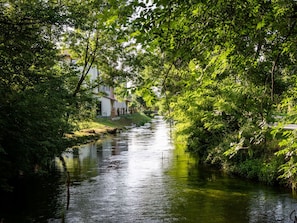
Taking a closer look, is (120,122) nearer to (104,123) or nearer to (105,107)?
(105,107)

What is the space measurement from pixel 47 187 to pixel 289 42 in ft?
47.7

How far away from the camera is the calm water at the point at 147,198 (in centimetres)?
1253

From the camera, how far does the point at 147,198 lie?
1487 cm

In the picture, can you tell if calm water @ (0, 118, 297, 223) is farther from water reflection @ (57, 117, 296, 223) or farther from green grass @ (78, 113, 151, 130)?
green grass @ (78, 113, 151, 130)

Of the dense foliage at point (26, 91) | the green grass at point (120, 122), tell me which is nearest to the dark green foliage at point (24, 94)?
the dense foliage at point (26, 91)

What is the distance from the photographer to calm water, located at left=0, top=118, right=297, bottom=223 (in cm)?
1253

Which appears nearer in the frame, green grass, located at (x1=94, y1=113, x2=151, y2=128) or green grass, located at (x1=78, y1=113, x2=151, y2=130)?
green grass, located at (x1=78, y1=113, x2=151, y2=130)

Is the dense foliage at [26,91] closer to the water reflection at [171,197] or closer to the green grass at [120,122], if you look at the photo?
the water reflection at [171,197]

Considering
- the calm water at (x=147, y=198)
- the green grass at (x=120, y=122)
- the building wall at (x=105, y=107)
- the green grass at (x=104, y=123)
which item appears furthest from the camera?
the building wall at (x=105, y=107)

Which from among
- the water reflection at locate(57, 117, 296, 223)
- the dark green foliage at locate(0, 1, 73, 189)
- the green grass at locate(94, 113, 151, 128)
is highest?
the dark green foliage at locate(0, 1, 73, 189)

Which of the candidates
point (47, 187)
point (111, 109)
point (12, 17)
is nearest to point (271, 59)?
point (12, 17)

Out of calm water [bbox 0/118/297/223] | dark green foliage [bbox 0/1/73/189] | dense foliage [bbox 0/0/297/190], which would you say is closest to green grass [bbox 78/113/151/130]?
calm water [bbox 0/118/297/223]

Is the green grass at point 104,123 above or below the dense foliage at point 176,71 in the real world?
below

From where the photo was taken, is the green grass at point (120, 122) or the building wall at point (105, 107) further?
the building wall at point (105, 107)
